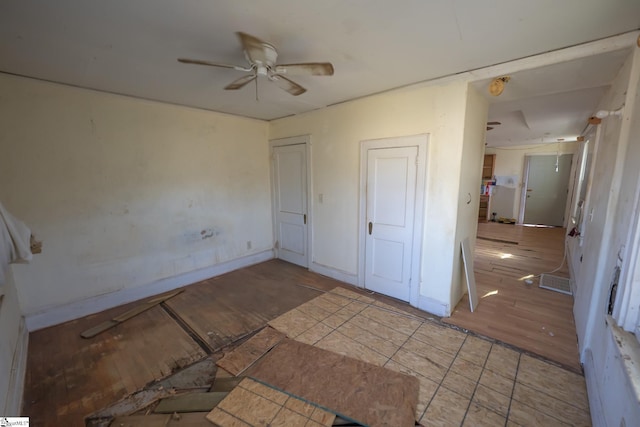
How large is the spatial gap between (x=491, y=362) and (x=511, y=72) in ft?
8.12

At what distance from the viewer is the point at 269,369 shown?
6.71 ft

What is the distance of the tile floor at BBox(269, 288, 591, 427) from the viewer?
1664 mm

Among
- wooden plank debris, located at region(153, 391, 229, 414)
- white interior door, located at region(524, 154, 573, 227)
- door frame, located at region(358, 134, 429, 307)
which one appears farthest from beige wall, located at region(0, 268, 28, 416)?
white interior door, located at region(524, 154, 573, 227)

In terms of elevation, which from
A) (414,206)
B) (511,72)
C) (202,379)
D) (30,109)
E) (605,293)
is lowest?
(202,379)

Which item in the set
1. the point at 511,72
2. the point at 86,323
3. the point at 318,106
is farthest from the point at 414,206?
the point at 86,323

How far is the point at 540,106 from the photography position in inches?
136

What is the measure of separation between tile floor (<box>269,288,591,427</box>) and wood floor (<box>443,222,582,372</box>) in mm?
235

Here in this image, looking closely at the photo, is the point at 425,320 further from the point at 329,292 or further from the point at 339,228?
the point at 339,228

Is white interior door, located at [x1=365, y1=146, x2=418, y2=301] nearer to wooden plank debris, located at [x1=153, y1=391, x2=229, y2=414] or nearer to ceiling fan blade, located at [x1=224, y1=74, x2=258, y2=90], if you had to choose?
ceiling fan blade, located at [x1=224, y1=74, x2=258, y2=90]

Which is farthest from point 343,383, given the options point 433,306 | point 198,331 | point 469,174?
point 469,174

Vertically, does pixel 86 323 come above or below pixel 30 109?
below

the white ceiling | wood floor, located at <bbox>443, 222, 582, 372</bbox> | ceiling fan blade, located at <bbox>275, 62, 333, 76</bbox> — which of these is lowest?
wood floor, located at <bbox>443, 222, 582, 372</bbox>

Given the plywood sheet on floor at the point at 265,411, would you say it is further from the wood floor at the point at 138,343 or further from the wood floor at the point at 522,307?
the wood floor at the point at 522,307

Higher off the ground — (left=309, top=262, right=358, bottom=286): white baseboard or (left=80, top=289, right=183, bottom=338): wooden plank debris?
(left=309, top=262, right=358, bottom=286): white baseboard
